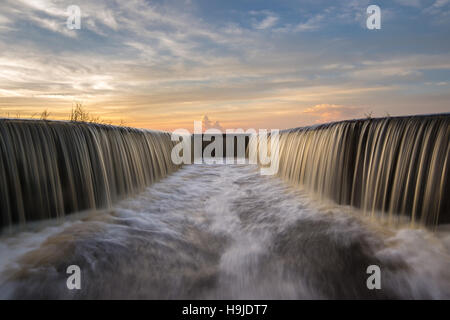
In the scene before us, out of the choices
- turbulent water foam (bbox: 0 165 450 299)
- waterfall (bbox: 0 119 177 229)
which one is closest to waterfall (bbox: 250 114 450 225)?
turbulent water foam (bbox: 0 165 450 299)

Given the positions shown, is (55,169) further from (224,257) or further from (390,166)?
(390,166)

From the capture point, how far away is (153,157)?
329 inches

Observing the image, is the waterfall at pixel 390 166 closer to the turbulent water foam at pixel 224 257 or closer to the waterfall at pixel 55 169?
the turbulent water foam at pixel 224 257

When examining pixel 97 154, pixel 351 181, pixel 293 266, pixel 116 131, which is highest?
pixel 116 131

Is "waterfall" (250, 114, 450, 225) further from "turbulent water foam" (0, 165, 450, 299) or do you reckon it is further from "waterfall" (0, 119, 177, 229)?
"waterfall" (0, 119, 177, 229)

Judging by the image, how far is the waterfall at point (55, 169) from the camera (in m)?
3.22

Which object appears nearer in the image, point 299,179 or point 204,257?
point 204,257

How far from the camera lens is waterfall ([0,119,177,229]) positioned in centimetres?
322

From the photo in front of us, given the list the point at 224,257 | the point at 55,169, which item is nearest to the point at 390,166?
the point at 224,257

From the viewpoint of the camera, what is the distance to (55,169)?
374 centimetres

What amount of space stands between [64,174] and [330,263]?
3.84 meters

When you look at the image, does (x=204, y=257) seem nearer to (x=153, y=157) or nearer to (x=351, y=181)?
(x=351, y=181)

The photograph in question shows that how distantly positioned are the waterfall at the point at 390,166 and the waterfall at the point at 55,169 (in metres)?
4.26

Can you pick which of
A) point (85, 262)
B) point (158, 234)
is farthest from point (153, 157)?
point (85, 262)
